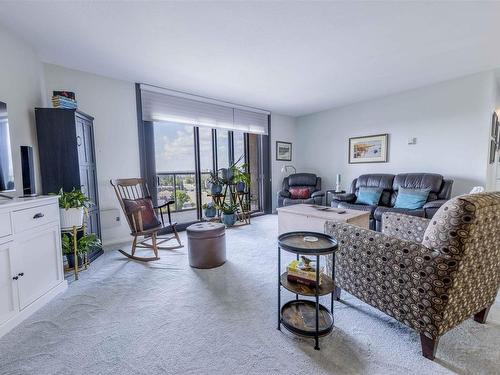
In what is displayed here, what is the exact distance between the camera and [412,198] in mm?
3545

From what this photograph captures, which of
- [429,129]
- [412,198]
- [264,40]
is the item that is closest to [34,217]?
[264,40]

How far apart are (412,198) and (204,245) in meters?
3.14

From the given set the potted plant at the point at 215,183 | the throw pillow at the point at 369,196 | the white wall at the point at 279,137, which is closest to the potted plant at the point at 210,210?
the potted plant at the point at 215,183

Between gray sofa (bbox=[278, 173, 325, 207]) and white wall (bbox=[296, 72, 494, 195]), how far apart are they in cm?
52

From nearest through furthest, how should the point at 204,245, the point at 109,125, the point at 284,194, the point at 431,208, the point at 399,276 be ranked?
1. the point at 399,276
2. the point at 204,245
3. the point at 431,208
4. the point at 109,125
5. the point at 284,194

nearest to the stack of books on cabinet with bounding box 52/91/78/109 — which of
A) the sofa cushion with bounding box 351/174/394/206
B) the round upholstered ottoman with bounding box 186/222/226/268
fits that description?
the round upholstered ottoman with bounding box 186/222/226/268

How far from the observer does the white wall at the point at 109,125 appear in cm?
309

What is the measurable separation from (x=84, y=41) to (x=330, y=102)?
410 centimetres

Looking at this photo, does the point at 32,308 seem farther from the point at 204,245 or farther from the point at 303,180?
the point at 303,180

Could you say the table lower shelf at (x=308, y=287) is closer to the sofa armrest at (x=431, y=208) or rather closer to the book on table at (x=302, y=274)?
the book on table at (x=302, y=274)

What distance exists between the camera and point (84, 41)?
2.38 metres

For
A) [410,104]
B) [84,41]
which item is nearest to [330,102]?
[410,104]

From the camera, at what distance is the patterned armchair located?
1.14 m

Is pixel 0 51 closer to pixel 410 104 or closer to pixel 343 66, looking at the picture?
pixel 343 66
